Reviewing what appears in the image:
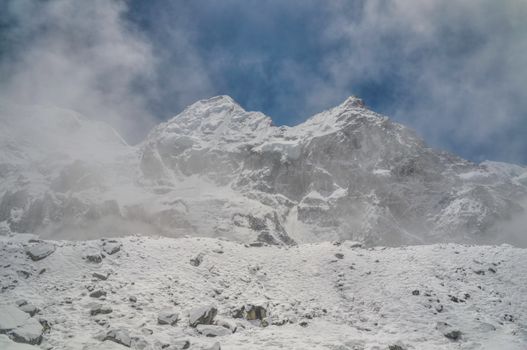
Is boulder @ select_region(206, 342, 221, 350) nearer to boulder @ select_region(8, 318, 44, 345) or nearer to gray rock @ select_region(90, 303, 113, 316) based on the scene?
gray rock @ select_region(90, 303, 113, 316)

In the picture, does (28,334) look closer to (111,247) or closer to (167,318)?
(167,318)

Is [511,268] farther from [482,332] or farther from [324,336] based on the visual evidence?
[324,336]

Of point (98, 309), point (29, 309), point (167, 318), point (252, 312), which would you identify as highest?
point (252, 312)

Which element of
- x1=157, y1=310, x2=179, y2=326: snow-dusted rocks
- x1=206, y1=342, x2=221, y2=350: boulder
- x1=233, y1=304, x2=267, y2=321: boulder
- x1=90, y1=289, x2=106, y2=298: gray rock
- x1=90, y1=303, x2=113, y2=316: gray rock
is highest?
x1=233, y1=304, x2=267, y2=321: boulder

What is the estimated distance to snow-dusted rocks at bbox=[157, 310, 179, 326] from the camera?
1959 cm

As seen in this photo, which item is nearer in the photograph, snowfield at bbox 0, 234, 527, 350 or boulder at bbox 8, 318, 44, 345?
boulder at bbox 8, 318, 44, 345

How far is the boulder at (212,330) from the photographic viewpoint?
62.5 ft

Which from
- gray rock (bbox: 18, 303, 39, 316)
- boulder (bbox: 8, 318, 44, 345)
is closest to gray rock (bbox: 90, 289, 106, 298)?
gray rock (bbox: 18, 303, 39, 316)

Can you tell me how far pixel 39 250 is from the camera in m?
24.6

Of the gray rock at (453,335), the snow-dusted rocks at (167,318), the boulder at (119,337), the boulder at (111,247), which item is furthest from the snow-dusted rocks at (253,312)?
the boulder at (111,247)

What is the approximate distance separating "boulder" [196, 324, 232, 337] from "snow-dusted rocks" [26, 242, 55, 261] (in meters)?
11.6

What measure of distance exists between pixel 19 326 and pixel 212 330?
8.35m

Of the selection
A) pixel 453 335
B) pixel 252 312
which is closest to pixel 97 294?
pixel 252 312

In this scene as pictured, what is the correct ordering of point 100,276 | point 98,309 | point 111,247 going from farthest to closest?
point 111,247
point 100,276
point 98,309
